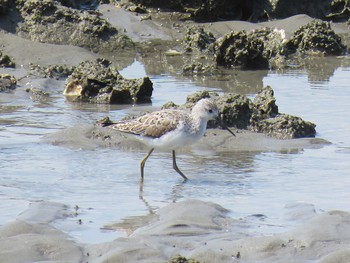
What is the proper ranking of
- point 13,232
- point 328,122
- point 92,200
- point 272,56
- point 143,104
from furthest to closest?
point 272,56 < point 143,104 < point 328,122 < point 92,200 < point 13,232

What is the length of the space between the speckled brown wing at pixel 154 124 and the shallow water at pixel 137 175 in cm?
47

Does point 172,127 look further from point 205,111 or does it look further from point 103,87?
point 103,87

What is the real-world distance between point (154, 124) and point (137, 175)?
0.60 metres

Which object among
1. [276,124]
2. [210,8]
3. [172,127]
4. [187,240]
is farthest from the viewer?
[210,8]

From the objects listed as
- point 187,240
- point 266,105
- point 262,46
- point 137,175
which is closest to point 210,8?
point 262,46

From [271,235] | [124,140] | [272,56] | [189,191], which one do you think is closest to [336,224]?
[271,235]

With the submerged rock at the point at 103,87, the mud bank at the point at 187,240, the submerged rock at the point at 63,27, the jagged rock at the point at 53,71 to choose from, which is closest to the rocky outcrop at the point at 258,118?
the submerged rock at the point at 103,87

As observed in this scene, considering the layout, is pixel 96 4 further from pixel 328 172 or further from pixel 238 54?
pixel 328 172

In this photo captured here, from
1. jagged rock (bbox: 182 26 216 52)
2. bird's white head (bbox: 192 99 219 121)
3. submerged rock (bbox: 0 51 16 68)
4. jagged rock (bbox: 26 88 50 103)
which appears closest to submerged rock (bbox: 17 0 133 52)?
→ jagged rock (bbox: 182 26 216 52)

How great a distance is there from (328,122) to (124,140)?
3.04 metres

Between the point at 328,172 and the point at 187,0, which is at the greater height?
the point at 187,0

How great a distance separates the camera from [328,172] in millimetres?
10047

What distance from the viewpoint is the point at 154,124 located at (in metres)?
9.96

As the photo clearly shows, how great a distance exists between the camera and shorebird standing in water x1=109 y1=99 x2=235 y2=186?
983 cm
